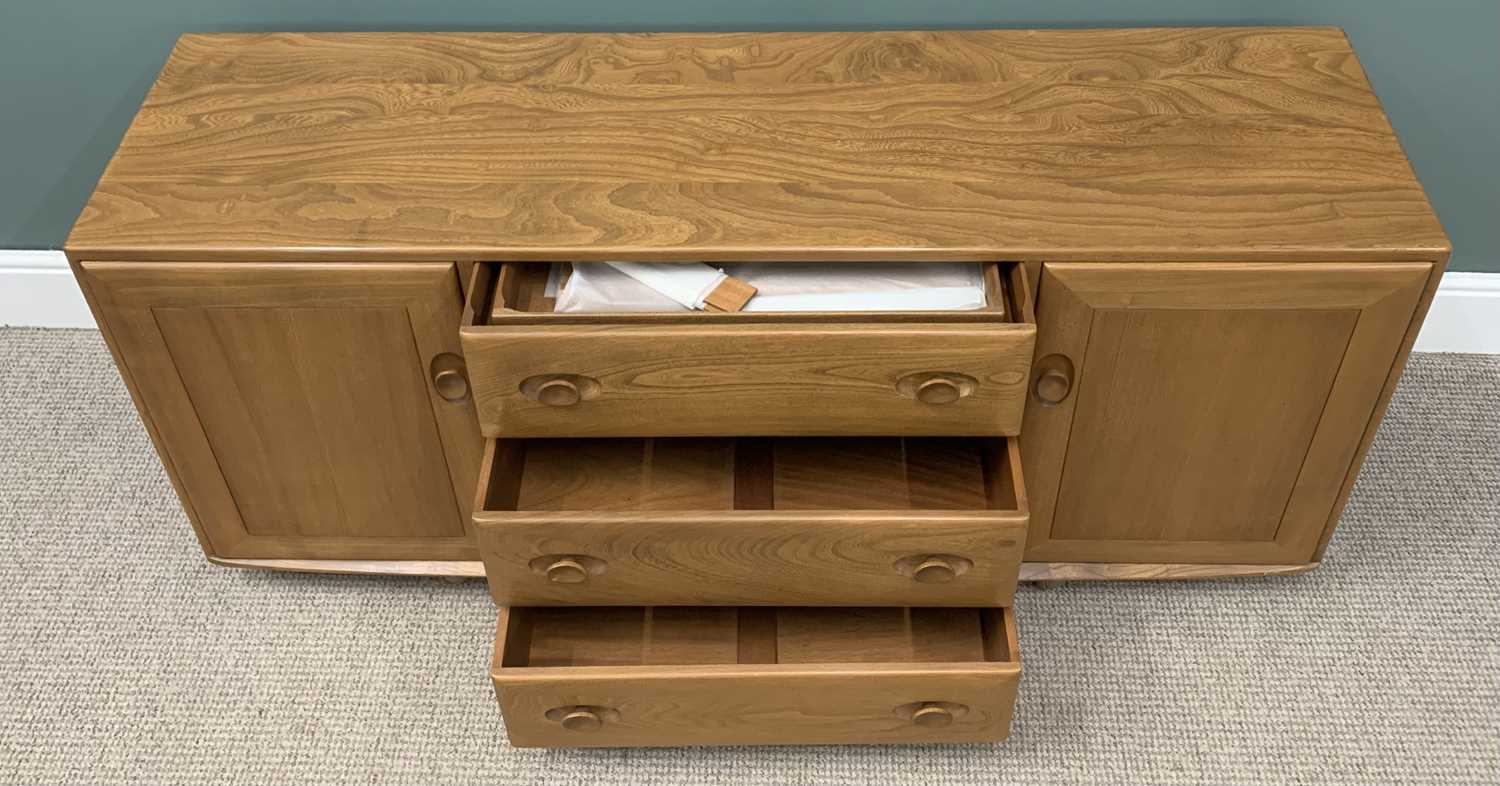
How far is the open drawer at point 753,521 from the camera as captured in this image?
1.11 m

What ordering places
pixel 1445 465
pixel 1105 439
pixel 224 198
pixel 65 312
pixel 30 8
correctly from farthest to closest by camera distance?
1. pixel 65 312
2. pixel 1445 465
3. pixel 30 8
4. pixel 1105 439
5. pixel 224 198

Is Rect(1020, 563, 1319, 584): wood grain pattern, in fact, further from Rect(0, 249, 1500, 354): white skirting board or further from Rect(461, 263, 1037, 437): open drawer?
Rect(0, 249, 1500, 354): white skirting board

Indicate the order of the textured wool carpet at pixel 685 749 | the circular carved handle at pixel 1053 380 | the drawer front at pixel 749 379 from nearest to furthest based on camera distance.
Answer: the drawer front at pixel 749 379, the circular carved handle at pixel 1053 380, the textured wool carpet at pixel 685 749

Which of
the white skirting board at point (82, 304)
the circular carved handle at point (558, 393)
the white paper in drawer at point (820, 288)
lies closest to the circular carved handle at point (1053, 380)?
the white paper in drawer at point (820, 288)

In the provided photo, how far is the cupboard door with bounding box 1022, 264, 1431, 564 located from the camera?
3.63 ft

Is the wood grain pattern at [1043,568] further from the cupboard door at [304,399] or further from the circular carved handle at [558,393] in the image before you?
the circular carved handle at [558,393]

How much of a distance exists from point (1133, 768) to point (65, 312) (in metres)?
1.39

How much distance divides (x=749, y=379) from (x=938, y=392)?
0.15 m

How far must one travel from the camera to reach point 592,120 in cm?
122

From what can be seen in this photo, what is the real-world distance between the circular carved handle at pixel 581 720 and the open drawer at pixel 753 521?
0.10 meters

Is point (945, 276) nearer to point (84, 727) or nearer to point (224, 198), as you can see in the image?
point (224, 198)

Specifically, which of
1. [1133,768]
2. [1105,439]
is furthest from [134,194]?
[1133,768]

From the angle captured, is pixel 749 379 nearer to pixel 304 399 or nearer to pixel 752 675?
pixel 752 675

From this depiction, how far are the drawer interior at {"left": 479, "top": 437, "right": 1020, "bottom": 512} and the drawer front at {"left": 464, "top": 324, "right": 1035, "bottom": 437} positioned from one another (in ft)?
0.28
